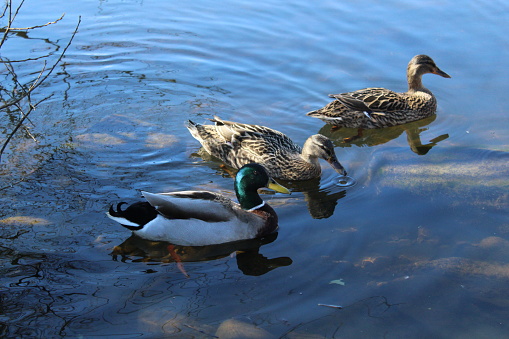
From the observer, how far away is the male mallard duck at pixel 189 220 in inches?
244

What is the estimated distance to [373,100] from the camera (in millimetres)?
9117

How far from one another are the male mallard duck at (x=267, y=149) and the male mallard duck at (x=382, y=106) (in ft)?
3.73

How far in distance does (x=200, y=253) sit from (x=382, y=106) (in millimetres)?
4257

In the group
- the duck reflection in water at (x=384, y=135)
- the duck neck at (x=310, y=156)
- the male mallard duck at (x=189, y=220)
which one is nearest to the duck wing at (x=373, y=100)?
the duck reflection in water at (x=384, y=135)

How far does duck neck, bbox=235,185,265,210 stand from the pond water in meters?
0.34

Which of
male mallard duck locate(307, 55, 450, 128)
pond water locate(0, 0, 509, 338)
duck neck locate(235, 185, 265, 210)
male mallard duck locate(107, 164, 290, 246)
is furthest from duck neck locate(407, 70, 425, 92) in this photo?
male mallard duck locate(107, 164, 290, 246)

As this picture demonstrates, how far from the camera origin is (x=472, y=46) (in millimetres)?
10820

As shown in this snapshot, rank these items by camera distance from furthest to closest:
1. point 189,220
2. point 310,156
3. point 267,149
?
point 267,149
point 310,156
point 189,220

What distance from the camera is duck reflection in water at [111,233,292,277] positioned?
5.87 metres

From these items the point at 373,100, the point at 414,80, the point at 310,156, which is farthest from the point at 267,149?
the point at 414,80

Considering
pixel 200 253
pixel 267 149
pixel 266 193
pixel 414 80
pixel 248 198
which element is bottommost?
pixel 200 253

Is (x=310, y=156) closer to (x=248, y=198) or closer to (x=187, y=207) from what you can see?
(x=248, y=198)

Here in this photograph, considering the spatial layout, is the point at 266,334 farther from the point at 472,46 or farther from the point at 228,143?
the point at 472,46

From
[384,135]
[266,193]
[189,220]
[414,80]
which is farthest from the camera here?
[414,80]
